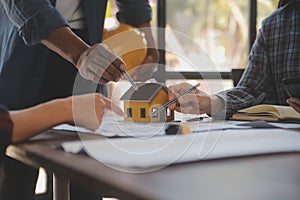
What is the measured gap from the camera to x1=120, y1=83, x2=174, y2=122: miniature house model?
1.09 metres

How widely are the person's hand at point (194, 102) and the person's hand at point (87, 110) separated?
0.20 metres

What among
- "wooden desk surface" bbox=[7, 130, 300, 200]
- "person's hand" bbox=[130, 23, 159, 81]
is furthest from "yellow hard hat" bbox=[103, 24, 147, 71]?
"wooden desk surface" bbox=[7, 130, 300, 200]

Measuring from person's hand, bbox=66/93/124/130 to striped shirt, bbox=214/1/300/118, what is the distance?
29.0 inches

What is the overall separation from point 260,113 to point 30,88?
69 centimetres

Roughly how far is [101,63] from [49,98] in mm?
523

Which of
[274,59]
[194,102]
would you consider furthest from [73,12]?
[274,59]

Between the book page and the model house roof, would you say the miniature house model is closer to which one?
the model house roof

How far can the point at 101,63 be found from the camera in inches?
40.1

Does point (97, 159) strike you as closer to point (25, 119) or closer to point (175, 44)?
point (25, 119)

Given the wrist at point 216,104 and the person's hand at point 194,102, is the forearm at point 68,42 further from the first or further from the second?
the wrist at point 216,104

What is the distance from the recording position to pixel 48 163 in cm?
69

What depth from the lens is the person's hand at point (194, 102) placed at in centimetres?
115

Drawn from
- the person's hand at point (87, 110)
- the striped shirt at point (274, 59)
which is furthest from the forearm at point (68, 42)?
the striped shirt at point (274, 59)

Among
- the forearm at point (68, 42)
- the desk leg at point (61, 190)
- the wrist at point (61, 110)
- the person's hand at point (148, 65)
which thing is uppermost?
the forearm at point (68, 42)
